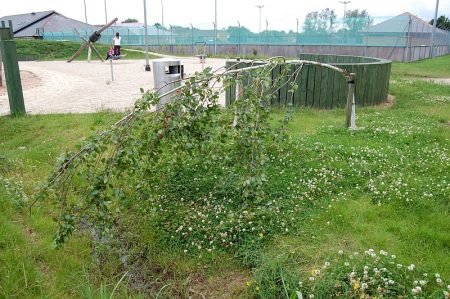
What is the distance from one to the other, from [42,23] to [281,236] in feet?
214

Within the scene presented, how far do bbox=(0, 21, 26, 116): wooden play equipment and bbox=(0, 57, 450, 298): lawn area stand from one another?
290 centimetres

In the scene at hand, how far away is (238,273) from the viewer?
333cm

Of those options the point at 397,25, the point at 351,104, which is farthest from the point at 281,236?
the point at 397,25

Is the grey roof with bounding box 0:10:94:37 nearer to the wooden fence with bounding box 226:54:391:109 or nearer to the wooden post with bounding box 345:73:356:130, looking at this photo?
the wooden fence with bounding box 226:54:391:109

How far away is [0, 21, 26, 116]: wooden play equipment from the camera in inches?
311

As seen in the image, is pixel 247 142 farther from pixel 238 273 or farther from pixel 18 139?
pixel 18 139

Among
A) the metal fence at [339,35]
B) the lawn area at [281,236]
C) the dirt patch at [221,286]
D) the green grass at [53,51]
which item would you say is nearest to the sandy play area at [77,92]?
the lawn area at [281,236]

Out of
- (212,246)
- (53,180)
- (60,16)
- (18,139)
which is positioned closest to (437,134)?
(212,246)

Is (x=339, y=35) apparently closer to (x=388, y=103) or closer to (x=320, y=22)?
(x=320, y=22)

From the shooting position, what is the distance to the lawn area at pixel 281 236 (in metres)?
3.06

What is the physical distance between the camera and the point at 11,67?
7.99 metres

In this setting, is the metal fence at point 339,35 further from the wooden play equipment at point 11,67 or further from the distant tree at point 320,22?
the wooden play equipment at point 11,67

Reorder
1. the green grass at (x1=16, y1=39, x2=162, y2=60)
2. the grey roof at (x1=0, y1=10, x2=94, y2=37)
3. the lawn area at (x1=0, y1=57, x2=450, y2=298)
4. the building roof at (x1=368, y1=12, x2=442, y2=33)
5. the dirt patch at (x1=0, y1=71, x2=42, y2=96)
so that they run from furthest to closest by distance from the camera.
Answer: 1. the grey roof at (x1=0, y1=10, x2=94, y2=37)
2. the green grass at (x1=16, y1=39, x2=162, y2=60)
3. the building roof at (x1=368, y1=12, x2=442, y2=33)
4. the dirt patch at (x1=0, y1=71, x2=42, y2=96)
5. the lawn area at (x1=0, y1=57, x2=450, y2=298)

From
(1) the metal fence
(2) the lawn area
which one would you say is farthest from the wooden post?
(1) the metal fence
